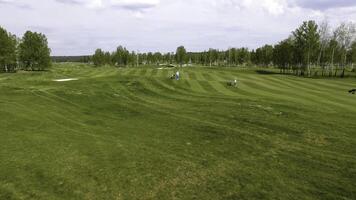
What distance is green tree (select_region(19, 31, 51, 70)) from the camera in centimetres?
8425

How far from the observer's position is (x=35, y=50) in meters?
85.1

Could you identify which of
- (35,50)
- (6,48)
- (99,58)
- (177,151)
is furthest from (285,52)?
(99,58)

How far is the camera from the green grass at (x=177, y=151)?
9.10 m

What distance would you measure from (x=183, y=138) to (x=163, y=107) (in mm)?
→ 8846

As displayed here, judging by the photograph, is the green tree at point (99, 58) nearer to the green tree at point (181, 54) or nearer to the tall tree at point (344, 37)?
the green tree at point (181, 54)

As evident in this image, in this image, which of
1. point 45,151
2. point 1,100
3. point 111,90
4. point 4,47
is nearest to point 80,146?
point 45,151

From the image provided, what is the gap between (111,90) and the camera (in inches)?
1280

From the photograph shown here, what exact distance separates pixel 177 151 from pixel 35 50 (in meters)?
83.4

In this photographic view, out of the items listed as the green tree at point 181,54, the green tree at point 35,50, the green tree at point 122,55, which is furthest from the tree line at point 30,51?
the green tree at point 181,54

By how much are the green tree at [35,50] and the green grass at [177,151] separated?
66501 mm

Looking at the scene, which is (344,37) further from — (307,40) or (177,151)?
(177,151)

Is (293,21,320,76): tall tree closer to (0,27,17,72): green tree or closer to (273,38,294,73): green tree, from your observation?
(273,38,294,73): green tree

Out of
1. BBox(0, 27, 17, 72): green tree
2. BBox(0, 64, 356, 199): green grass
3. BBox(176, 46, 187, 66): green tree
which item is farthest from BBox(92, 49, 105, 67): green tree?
BBox(0, 64, 356, 199): green grass

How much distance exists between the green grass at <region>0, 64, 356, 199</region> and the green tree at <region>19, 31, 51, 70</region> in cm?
6650
